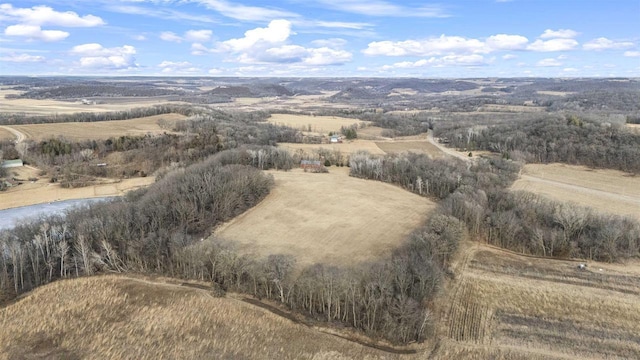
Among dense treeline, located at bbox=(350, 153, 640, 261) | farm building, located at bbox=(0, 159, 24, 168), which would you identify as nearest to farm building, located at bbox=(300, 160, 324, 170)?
dense treeline, located at bbox=(350, 153, 640, 261)

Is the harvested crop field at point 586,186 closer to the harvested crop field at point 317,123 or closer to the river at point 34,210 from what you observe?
the river at point 34,210

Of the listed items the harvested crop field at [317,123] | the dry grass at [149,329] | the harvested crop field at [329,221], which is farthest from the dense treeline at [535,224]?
the harvested crop field at [317,123]

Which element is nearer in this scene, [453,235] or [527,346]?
[527,346]

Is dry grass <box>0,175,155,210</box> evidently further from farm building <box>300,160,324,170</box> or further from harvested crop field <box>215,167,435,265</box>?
harvested crop field <box>215,167,435,265</box>

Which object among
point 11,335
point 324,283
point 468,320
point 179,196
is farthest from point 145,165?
point 468,320

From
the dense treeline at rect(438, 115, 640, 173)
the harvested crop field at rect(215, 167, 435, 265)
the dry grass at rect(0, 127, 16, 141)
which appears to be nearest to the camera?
the harvested crop field at rect(215, 167, 435, 265)

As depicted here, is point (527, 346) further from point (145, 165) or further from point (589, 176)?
point (145, 165)
